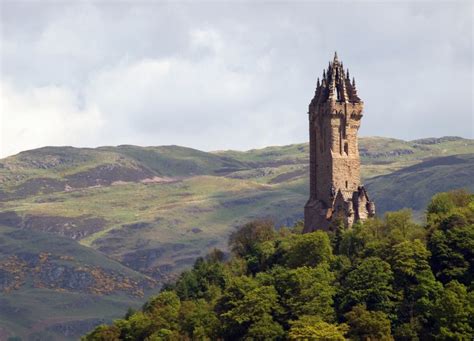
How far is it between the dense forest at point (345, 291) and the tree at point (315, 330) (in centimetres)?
12

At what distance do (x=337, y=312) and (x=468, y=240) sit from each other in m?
19.2

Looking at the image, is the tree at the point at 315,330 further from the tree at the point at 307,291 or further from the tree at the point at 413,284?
the tree at the point at 413,284

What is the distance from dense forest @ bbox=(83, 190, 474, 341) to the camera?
133375 mm

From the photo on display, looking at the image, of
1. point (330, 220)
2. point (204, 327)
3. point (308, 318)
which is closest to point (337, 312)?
point (308, 318)

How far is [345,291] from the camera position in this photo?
Answer: 14350 cm

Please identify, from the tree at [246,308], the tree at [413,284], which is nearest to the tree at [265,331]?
the tree at [246,308]

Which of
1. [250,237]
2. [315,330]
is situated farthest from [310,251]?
[315,330]

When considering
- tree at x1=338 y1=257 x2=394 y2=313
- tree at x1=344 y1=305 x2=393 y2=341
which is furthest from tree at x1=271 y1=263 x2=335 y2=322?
tree at x1=344 y1=305 x2=393 y2=341

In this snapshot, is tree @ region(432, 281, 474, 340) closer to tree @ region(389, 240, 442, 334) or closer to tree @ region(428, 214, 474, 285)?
tree @ region(389, 240, 442, 334)

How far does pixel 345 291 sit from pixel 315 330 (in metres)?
12.5

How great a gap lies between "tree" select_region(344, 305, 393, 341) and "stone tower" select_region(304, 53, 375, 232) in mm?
30716

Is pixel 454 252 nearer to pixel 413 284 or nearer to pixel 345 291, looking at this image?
pixel 413 284

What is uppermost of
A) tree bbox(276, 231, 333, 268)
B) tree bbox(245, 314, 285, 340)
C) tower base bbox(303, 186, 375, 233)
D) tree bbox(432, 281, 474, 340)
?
tower base bbox(303, 186, 375, 233)

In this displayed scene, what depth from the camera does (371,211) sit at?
167625 millimetres
